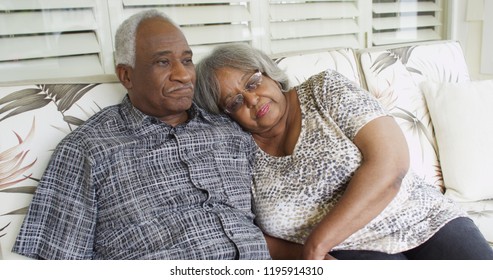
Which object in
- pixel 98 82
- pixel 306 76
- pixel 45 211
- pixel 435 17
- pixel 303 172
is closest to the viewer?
pixel 45 211

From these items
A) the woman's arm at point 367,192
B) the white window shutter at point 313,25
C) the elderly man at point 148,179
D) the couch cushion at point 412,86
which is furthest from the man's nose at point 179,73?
the white window shutter at point 313,25

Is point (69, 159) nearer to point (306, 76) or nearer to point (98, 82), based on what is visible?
point (98, 82)

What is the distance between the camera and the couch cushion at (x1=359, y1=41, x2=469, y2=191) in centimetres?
162

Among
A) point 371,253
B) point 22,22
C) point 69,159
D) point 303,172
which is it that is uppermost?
point 22,22

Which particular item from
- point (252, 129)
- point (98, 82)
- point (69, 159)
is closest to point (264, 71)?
point (252, 129)

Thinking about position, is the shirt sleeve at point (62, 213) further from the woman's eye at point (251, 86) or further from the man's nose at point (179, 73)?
the woman's eye at point (251, 86)

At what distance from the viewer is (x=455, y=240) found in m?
1.13

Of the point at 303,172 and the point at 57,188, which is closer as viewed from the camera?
the point at 57,188

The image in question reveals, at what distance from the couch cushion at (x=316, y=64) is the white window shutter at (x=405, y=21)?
4.28 feet

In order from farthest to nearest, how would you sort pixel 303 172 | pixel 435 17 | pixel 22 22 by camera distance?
1. pixel 435 17
2. pixel 22 22
3. pixel 303 172

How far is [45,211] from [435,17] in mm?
2899

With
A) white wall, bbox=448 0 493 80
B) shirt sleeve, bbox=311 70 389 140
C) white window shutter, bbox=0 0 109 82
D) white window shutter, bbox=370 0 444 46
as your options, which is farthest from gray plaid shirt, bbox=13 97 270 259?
white wall, bbox=448 0 493 80

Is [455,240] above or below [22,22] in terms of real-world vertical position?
below

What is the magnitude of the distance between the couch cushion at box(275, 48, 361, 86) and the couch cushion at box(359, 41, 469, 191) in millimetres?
67
